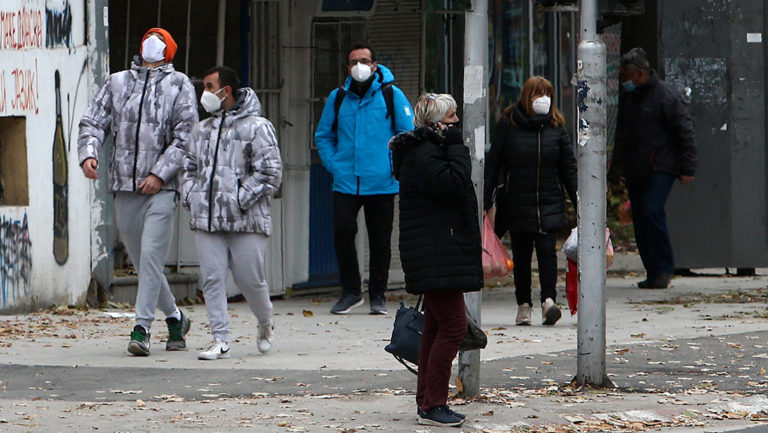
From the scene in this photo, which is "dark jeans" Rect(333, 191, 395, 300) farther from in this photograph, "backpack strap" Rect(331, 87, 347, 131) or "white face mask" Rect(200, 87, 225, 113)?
"white face mask" Rect(200, 87, 225, 113)

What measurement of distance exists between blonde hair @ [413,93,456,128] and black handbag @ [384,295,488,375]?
89 cm

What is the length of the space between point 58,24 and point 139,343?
3.57 m

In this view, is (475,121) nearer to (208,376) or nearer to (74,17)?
(208,376)

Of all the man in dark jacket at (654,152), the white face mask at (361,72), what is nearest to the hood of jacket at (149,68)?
the white face mask at (361,72)

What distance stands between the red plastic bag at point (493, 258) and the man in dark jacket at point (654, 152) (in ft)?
13.7

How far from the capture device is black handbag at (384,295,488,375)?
7852 mm

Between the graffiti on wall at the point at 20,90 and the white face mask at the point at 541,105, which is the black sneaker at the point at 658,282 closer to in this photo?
the white face mask at the point at 541,105

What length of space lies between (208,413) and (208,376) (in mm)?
1263

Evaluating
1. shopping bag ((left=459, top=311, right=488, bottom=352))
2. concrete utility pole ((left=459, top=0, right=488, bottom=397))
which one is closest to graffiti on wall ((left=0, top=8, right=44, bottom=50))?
concrete utility pole ((left=459, top=0, right=488, bottom=397))

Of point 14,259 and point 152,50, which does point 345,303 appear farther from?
point 152,50

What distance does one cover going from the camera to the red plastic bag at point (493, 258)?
34.4ft

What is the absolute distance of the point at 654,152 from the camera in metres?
14.9

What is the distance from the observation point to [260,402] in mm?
8227

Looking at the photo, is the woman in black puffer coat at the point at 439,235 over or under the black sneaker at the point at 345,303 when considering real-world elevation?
over
